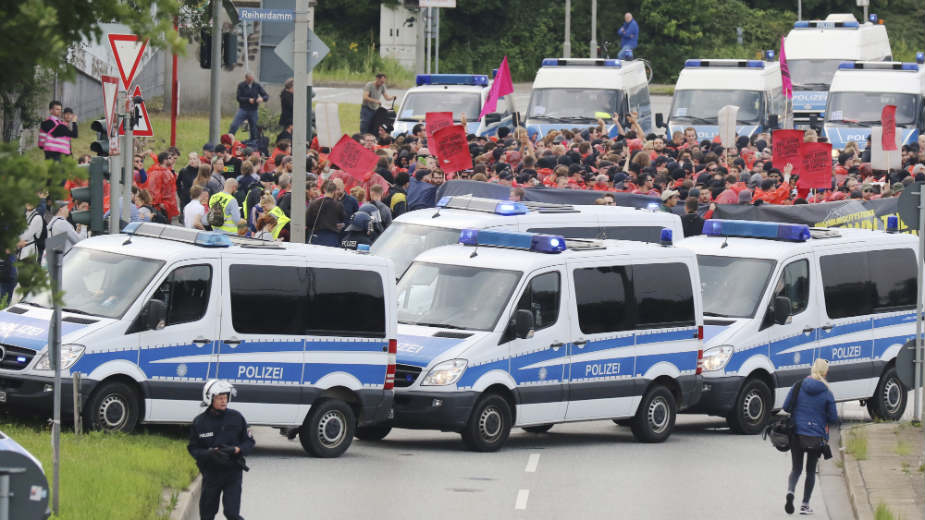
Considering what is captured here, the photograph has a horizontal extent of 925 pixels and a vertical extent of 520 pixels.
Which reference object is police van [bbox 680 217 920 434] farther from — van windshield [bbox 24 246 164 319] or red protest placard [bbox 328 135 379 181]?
van windshield [bbox 24 246 164 319]

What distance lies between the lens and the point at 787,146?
95.9 feet

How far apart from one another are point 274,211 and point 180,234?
5.27 metres

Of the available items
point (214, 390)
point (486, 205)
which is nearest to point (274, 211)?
point (486, 205)

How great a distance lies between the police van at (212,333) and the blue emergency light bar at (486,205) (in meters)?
4.09

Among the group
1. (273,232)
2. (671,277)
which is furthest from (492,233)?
(273,232)

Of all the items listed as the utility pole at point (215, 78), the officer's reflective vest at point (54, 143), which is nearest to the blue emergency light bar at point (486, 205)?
the officer's reflective vest at point (54, 143)

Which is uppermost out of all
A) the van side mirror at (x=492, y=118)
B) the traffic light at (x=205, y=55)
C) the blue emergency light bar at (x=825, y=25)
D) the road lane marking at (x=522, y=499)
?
the blue emergency light bar at (x=825, y=25)

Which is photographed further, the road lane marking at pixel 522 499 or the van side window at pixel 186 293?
the van side window at pixel 186 293

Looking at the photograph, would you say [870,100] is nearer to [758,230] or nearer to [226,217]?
[758,230]

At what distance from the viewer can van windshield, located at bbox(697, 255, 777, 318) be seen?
21.1 meters

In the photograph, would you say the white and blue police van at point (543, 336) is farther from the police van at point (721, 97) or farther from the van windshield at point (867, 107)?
the van windshield at point (867, 107)

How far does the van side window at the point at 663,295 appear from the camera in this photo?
65.4 feet

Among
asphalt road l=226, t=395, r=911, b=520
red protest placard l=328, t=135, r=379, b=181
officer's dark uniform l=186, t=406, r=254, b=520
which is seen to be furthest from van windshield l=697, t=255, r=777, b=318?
officer's dark uniform l=186, t=406, r=254, b=520

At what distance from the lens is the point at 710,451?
19656mm
